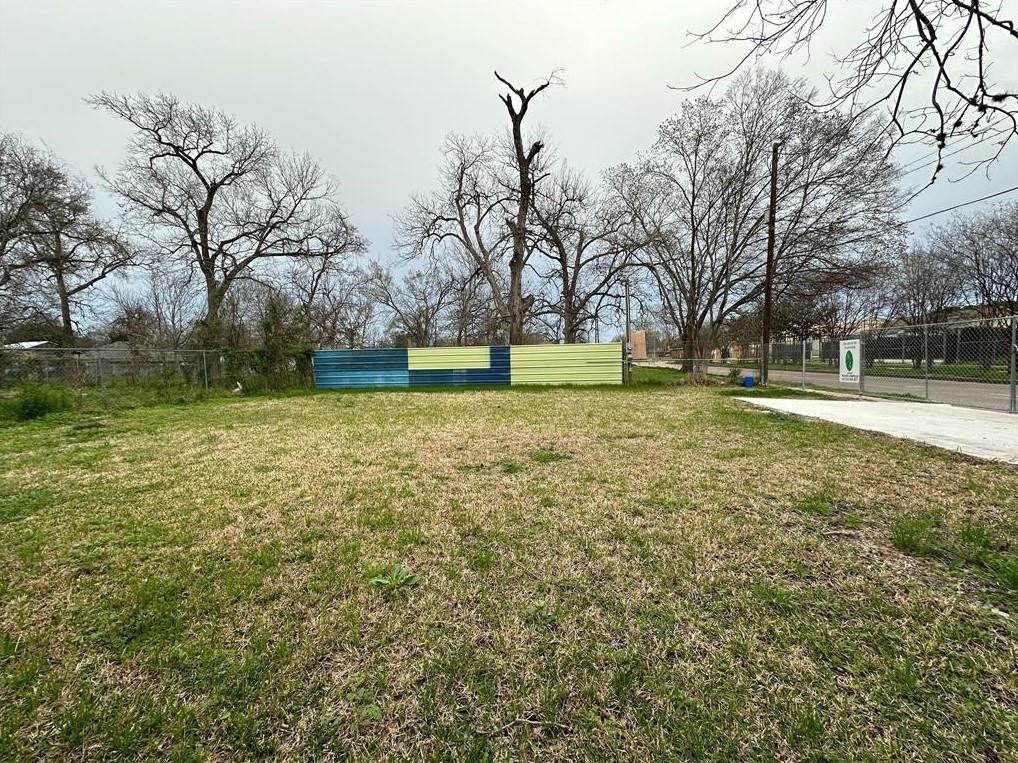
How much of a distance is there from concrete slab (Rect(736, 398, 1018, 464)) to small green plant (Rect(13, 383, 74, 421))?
15282 mm

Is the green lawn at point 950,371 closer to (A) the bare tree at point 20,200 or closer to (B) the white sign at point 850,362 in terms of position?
(B) the white sign at point 850,362

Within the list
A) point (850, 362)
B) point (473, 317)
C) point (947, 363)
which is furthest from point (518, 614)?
point (473, 317)

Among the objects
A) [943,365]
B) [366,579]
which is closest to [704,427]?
[366,579]

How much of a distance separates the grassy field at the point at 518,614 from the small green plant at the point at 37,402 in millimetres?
6673

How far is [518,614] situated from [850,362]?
14109 millimetres

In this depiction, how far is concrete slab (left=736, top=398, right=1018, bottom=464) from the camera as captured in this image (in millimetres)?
4535

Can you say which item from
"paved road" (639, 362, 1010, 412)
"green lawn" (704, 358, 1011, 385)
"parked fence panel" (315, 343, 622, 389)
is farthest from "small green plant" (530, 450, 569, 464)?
"parked fence panel" (315, 343, 622, 389)

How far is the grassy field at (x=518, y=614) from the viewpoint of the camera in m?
1.27

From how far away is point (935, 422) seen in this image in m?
6.29

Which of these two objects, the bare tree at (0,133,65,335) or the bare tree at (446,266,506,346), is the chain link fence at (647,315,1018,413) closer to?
the bare tree at (446,266,506,346)

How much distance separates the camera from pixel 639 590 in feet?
6.63

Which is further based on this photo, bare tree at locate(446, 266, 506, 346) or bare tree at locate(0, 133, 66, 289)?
bare tree at locate(446, 266, 506, 346)

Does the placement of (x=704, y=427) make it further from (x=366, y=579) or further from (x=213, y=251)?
(x=213, y=251)

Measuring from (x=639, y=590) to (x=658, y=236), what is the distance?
65.3ft
